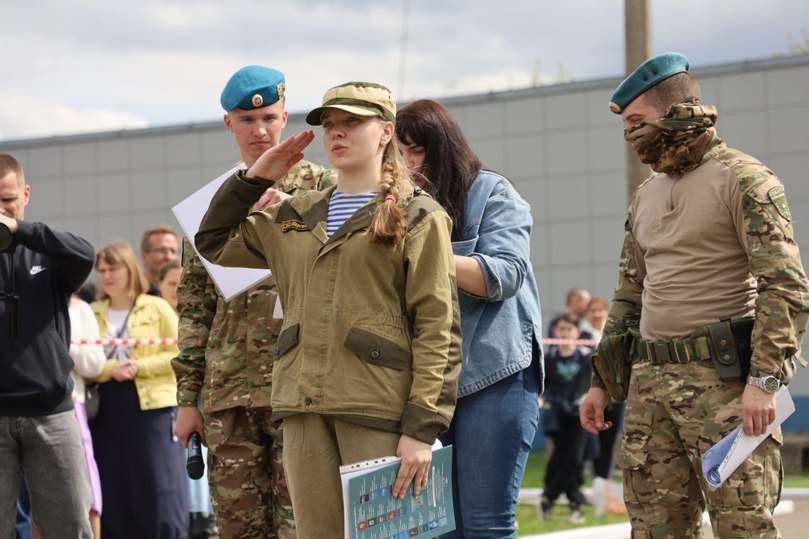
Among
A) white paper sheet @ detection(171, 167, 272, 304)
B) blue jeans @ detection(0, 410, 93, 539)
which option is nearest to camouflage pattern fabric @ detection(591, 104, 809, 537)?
white paper sheet @ detection(171, 167, 272, 304)

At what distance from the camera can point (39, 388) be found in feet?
19.1

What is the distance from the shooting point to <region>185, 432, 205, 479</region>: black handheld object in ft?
16.1

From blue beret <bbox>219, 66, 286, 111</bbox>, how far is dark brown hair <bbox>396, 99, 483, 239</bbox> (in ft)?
1.69

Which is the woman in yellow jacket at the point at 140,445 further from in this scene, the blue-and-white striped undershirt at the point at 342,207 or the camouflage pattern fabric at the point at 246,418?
the blue-and-white striped undershirt at the point at 342,207

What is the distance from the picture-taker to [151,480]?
7719mm

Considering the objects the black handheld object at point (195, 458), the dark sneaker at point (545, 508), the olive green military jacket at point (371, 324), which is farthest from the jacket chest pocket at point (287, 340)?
the dark sneaker at point (545, 508)

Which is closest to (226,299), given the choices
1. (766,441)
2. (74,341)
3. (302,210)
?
(302,210)

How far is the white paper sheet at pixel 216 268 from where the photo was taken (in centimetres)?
471

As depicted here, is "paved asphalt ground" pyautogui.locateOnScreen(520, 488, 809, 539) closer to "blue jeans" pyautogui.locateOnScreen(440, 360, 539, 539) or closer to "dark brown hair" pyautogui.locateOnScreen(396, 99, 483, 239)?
"blue jeans" pyautogui.locateOnScreen(440, 360, 539, 539)

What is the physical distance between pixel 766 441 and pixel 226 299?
198 cm

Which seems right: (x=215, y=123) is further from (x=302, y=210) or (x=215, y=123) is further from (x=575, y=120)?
(x=302, y=210)

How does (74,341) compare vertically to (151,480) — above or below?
above

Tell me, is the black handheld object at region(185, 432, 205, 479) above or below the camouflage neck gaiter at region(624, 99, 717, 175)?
below

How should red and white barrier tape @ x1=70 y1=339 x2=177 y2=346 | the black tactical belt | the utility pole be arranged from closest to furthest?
the black tactical belt, red and white barrier tape @ x1=70 y1=339 x2=177 y2=346, the utility pole
